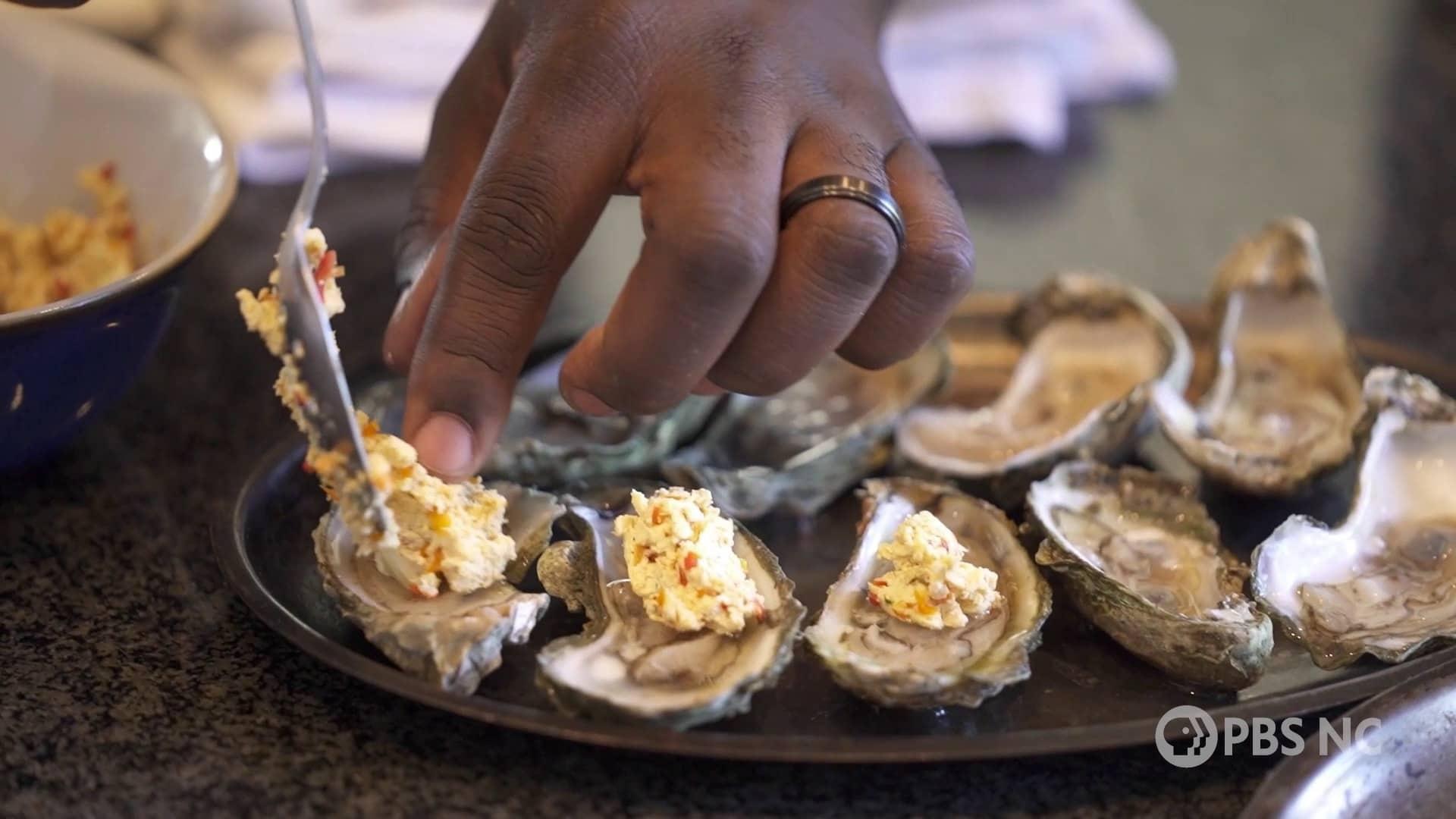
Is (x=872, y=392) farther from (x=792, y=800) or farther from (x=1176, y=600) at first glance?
(x=792, y=800)

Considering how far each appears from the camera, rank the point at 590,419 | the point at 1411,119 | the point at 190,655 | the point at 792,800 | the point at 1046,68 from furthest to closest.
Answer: the point at 1411,119, the point at 1046,68, the point at 590,419, the point at 190,655, the point at 792,800

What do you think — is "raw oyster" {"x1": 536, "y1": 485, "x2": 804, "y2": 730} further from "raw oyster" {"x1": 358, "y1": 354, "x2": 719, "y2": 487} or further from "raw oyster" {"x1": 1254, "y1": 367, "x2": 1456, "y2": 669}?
"raw oyster" {"x1": 1254, "y1": 367, "x2": 1456, "y2": 669}

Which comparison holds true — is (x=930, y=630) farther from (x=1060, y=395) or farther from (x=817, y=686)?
(x=1060, y=395)

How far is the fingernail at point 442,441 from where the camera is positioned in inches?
33.2

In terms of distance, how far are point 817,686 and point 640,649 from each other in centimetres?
12

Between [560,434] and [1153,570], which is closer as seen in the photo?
[1153,570]

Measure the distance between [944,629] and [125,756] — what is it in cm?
52

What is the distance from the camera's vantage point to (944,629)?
0.85 metres

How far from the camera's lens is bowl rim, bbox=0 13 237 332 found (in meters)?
0.88

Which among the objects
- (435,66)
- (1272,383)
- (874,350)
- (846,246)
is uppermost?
(846,246)

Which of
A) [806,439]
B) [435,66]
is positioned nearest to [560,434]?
[806,439]

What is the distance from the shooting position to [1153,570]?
96cm

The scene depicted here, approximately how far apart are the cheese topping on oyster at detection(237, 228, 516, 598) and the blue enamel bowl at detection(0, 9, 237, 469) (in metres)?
0.20

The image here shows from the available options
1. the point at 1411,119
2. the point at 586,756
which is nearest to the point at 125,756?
the point at 586,756
